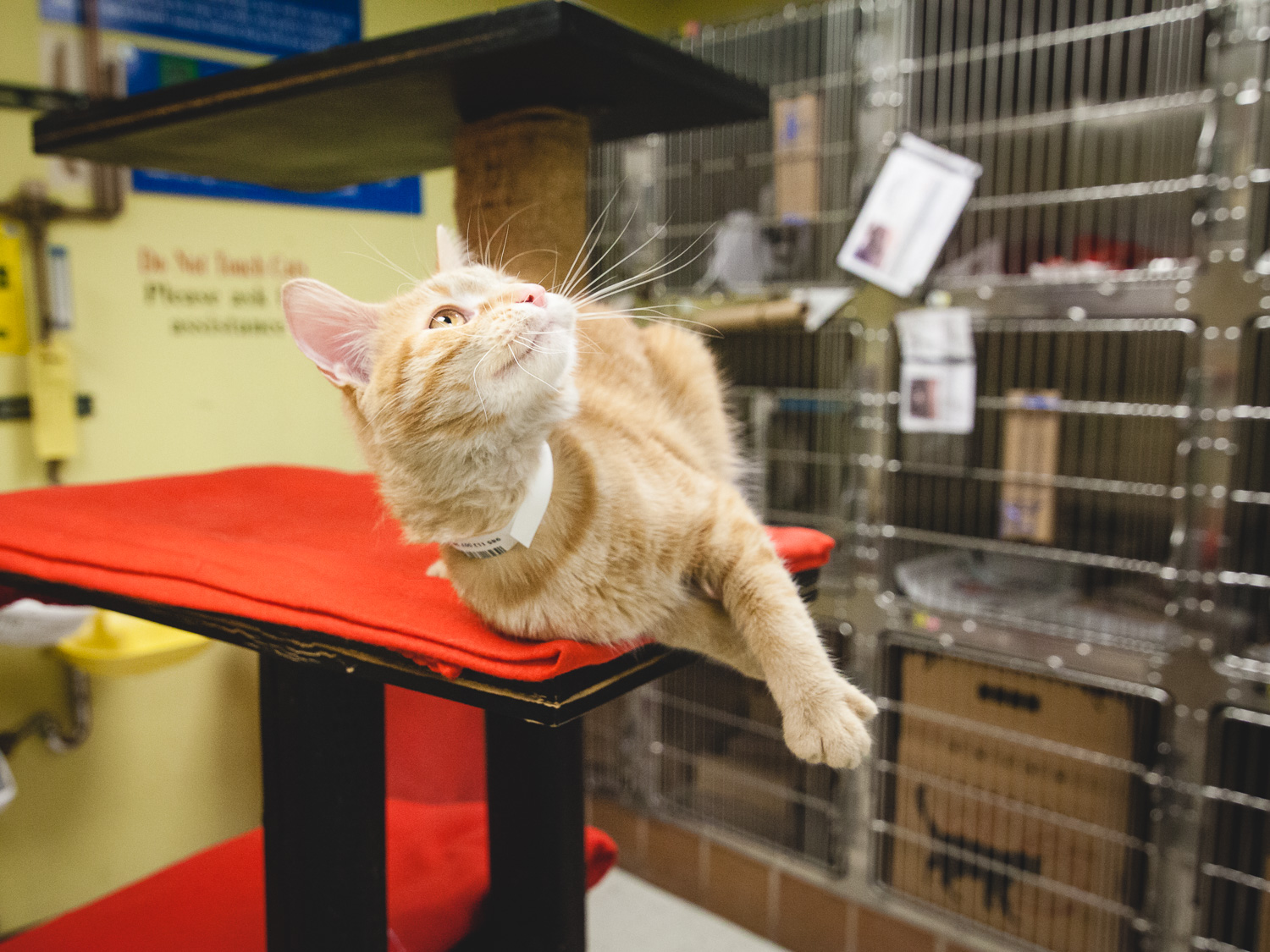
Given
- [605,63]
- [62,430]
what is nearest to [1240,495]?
[605,63]

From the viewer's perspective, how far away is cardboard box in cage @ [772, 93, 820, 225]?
1978mm

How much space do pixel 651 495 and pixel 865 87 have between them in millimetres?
1459

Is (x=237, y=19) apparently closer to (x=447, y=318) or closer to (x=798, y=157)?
(x=798, y=157)

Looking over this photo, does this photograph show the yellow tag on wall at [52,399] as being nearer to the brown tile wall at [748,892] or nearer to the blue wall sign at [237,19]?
the blue wall sign at [237,19]

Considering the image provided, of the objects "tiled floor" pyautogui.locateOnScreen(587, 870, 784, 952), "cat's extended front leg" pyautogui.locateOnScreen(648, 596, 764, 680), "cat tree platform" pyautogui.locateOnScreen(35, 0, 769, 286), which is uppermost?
"cat tree platform" pyautogui.locateOnScreen(35, 0, 769, 286)

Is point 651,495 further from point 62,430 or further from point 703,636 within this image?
point 62,430

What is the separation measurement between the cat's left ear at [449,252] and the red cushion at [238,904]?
0.77 meters

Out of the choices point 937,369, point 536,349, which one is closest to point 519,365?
point 536,349

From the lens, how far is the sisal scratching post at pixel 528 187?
87 centimetres

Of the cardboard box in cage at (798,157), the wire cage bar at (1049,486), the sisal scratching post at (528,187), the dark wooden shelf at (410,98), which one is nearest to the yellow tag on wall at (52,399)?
the dark wooden shelf at (410,98)

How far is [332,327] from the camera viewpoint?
25.5 inches

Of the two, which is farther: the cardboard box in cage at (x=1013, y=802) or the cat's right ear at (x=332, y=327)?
the cardboard box in cage at (x=1013, y=802)

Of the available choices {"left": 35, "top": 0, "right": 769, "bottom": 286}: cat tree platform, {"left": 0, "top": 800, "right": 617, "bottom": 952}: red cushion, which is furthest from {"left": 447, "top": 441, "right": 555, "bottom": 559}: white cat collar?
{"left": 0, "top": 800, "right": 617, "bottom": 952}: red cushion

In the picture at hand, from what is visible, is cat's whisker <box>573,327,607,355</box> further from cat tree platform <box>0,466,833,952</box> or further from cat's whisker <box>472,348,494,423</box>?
cat tree platform <box>0,466,833,952</box>
